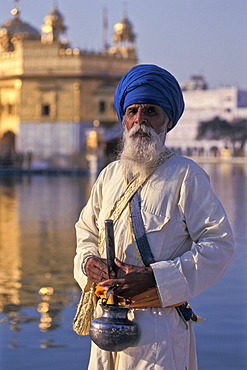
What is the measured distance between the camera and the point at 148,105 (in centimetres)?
222

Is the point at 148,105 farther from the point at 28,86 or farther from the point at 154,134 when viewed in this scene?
the point at 28,86

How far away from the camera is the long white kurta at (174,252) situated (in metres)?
2.09

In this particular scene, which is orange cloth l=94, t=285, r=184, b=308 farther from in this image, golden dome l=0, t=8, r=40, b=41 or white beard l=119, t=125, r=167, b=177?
golden dome l=0, t=8, r=40, b=41

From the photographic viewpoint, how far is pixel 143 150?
7.25 feet

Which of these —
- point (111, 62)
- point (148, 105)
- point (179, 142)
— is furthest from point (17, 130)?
point (179, 142)

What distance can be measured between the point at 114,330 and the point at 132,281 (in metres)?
0.12

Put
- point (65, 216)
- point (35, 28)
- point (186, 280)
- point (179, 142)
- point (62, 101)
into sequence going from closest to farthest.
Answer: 1. point (186, 280)
2. point (65, 216)
3. point (62, 101)
4. point (35, 28)
5. point (179, 142)

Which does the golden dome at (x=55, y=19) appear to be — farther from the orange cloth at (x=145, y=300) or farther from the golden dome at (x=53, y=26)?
the orange cloth at (x=145, y=300)

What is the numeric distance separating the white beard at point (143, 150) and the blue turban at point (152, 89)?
0.22ft

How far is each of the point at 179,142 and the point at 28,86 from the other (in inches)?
1860

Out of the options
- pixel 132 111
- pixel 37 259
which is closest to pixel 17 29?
pixel 37 259

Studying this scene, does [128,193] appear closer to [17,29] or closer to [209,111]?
[17,29]

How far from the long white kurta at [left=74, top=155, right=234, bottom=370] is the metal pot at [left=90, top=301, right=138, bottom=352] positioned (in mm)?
46

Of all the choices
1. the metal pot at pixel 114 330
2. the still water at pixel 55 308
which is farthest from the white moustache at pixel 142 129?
the still water at pixel 55 308
